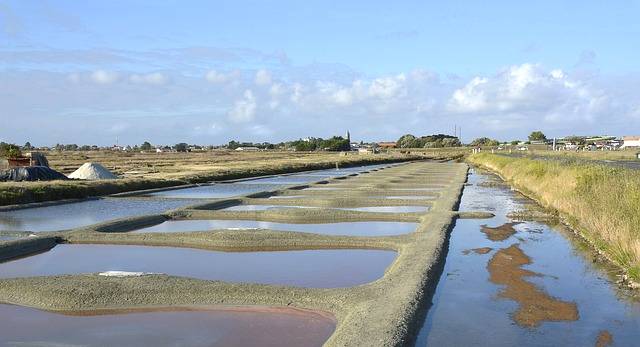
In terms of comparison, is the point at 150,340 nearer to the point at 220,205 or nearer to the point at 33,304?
the point at 33,304

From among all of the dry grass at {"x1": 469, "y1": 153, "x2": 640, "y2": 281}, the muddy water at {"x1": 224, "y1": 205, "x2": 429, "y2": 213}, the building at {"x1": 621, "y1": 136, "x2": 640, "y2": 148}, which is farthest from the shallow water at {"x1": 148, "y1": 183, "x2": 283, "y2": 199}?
the building at {"x1": 621, "y1": 136, "x2": 640, "y2": 148}

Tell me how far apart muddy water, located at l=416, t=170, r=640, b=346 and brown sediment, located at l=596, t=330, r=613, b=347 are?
12mm

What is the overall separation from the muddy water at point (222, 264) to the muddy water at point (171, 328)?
2.06 metres

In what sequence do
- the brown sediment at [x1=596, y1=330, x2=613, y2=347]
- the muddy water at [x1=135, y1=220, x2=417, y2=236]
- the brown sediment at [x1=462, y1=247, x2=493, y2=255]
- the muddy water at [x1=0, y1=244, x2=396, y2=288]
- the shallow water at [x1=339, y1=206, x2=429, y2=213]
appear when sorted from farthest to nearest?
1. the shallow water at [x1=339, y1=206, x2=429, y2=213]
2. the muddy water at [x1=135, y1=220, x2=417, y2=236]
3. the brown sediment at [x1=462, y1=247, x2=493, y2=255]
4. the muddy water at [x1=0, y1=244, x2=396, y2=288]
5. the brown sediment at [x1=596, y1=330, x2=613, y2=347]

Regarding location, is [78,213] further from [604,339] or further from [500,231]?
[604,339]

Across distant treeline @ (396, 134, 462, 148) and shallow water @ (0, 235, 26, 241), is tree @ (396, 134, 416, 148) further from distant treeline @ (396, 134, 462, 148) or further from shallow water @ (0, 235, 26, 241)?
shallow water @ (0, 235, 26, 241)

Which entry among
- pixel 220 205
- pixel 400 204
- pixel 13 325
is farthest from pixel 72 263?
pixel 400 204

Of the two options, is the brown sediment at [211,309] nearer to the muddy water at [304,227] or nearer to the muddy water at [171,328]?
the muddy water at [171,328]

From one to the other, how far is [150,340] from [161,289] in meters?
2.00

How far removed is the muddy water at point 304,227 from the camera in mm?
16130

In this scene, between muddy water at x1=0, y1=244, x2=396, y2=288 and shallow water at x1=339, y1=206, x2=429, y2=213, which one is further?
shallow water at x1=339, y1=206, x2=429, y2=213

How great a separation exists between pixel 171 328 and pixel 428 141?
169 metres

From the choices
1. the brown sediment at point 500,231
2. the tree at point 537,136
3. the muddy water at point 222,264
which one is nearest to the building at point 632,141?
the tree at point 537,136

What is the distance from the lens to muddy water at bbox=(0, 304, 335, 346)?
7051 mm
